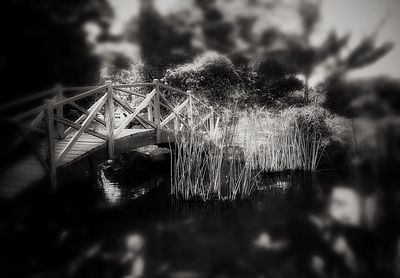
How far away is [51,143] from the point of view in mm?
3270

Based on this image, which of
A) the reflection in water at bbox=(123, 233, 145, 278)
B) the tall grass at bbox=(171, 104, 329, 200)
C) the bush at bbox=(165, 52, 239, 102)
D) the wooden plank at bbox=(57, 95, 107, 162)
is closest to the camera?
the reflection in water at bbox=(123, 233, 145, 278)

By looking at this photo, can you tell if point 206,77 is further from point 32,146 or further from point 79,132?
point 32,146

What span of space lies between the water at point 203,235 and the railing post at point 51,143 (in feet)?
0.80

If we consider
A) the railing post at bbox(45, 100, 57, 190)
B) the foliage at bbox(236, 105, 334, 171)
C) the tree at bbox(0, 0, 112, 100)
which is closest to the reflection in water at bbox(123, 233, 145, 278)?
the railing post at bbox(45, 100, 57, 190)

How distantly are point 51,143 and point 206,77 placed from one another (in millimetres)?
6192

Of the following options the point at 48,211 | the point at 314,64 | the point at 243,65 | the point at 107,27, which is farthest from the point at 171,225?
the point at 314,64

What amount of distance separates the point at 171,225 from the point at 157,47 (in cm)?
823

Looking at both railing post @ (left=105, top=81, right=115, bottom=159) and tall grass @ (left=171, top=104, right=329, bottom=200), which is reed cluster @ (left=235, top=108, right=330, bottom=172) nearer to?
tall grass @ (left=171, top=104, right=329, bottom=200)

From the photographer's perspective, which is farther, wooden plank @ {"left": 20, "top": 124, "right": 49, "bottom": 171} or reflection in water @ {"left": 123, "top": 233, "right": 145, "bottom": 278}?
wooden plank @ {"left": 20, "top": 124, "right": 49, "bottom": 171}

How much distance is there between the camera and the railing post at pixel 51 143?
3.21m

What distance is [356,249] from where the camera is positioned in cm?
294

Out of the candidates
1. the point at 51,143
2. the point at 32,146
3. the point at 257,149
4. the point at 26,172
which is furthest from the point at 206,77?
the point at 32,146

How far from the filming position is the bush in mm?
8828

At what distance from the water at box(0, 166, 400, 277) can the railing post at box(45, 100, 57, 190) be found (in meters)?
0.24
